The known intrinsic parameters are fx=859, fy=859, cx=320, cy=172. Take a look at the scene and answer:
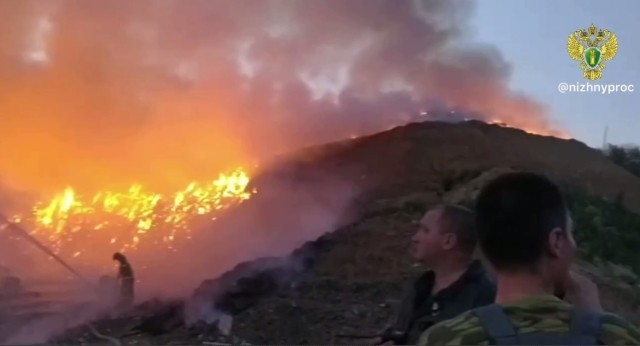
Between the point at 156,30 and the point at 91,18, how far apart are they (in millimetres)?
237

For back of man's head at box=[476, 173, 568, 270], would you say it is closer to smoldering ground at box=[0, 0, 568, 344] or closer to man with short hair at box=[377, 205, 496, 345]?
man with short hair at box=[377, 205, 496, 345]

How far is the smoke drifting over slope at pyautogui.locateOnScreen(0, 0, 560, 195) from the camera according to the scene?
295 cm

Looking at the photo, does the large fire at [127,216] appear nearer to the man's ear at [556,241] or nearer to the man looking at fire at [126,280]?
the man looking at fire at [126,280]

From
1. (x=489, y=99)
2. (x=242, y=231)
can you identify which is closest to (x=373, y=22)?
(x=489, y=99)

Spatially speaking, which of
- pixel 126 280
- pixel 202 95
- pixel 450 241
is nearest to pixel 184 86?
A: pixel 202 95

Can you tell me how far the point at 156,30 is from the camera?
295cm

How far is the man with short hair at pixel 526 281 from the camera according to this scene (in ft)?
5.03

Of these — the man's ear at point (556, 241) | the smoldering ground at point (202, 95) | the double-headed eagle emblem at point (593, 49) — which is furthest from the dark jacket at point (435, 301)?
the man's ear at point (556, 241)

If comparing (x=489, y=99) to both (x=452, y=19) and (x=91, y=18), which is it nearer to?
(x=452, y=19)

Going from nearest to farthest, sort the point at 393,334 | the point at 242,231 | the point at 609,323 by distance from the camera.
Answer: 1. the point at 609,323
2. the point at 393,334
3. the point at 242,231

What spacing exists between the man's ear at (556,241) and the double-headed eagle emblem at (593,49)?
4.51ft

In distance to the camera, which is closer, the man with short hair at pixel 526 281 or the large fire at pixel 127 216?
the man with short hair at pixel 526 281

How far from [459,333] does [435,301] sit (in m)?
1.13

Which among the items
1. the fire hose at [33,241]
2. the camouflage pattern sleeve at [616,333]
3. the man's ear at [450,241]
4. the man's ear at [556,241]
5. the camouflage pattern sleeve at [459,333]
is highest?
the fire hose at [33,241]
